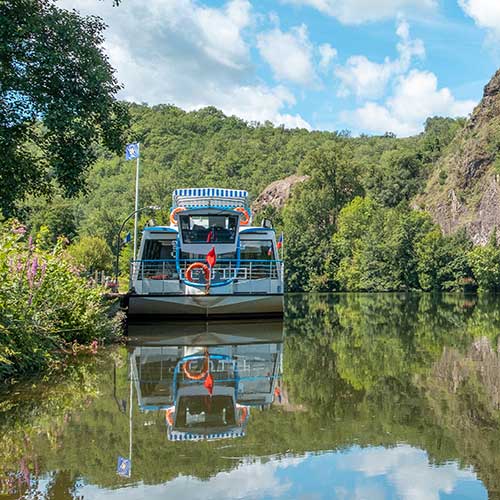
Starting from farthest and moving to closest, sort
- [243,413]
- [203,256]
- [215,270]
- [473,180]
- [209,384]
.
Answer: [473,180], [203,256], [215,270], [209,384], [243,413]

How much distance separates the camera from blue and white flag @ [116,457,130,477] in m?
5.66

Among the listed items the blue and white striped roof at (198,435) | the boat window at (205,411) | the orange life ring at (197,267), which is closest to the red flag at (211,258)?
the orange life ring at (197,267)

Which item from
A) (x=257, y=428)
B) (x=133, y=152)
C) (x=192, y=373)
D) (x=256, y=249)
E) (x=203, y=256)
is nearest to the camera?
(x=257, y=428)

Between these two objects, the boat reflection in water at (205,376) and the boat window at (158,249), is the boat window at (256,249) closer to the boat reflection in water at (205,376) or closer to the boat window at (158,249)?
the boat window at (158,249)

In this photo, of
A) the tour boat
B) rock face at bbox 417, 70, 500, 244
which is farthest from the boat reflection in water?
rock face at bbox 417, 70, 500, 244

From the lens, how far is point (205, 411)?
7945mm

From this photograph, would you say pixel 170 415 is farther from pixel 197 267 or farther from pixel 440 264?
pixel 440 264

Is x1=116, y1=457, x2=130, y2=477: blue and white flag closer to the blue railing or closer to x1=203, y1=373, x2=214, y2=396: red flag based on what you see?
x1=203, y1=373, x2=214, y2=396: red flag

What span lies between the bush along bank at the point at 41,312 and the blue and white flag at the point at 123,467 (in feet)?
11.8

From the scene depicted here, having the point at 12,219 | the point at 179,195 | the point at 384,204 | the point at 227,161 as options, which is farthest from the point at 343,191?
the point at 12,219

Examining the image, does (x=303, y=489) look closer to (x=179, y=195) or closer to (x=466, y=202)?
(x=179, y=195)

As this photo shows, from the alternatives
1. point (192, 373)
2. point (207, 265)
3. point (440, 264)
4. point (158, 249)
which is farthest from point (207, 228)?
point (440, 264)

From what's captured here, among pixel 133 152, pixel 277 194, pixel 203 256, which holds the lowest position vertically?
pixel 203 256

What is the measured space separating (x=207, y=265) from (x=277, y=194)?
85780 millimetres
